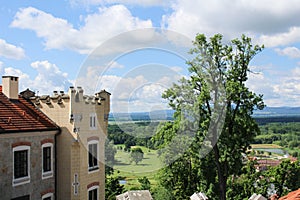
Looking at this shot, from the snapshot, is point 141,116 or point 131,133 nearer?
point 141,116

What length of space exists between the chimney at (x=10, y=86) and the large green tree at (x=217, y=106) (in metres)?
8.01

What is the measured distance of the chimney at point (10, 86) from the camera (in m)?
14.2

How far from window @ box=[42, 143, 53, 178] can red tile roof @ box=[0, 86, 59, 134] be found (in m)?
0.75

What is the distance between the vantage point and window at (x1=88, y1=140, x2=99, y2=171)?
1559 cm

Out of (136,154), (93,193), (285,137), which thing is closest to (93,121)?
(136,154)

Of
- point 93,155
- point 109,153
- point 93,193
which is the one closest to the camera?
point 93,155

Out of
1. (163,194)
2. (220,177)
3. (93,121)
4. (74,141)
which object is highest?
(93,121)

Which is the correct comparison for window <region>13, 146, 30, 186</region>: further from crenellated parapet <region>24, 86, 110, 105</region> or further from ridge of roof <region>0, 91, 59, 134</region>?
crenellated parapet <region>24, 86, 110, 105</region>

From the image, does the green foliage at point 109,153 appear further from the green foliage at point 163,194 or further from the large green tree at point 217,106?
the green foliage at point 163,194

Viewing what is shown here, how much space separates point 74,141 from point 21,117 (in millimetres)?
2254

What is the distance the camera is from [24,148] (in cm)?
1288

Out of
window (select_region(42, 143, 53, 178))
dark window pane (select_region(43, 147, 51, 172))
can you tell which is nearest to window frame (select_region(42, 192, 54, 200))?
window (select_region(42, 143, 53, 178))

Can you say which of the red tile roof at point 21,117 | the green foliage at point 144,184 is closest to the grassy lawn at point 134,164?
the red tile roof at point 21,117

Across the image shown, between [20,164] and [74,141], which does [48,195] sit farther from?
[74,141]
